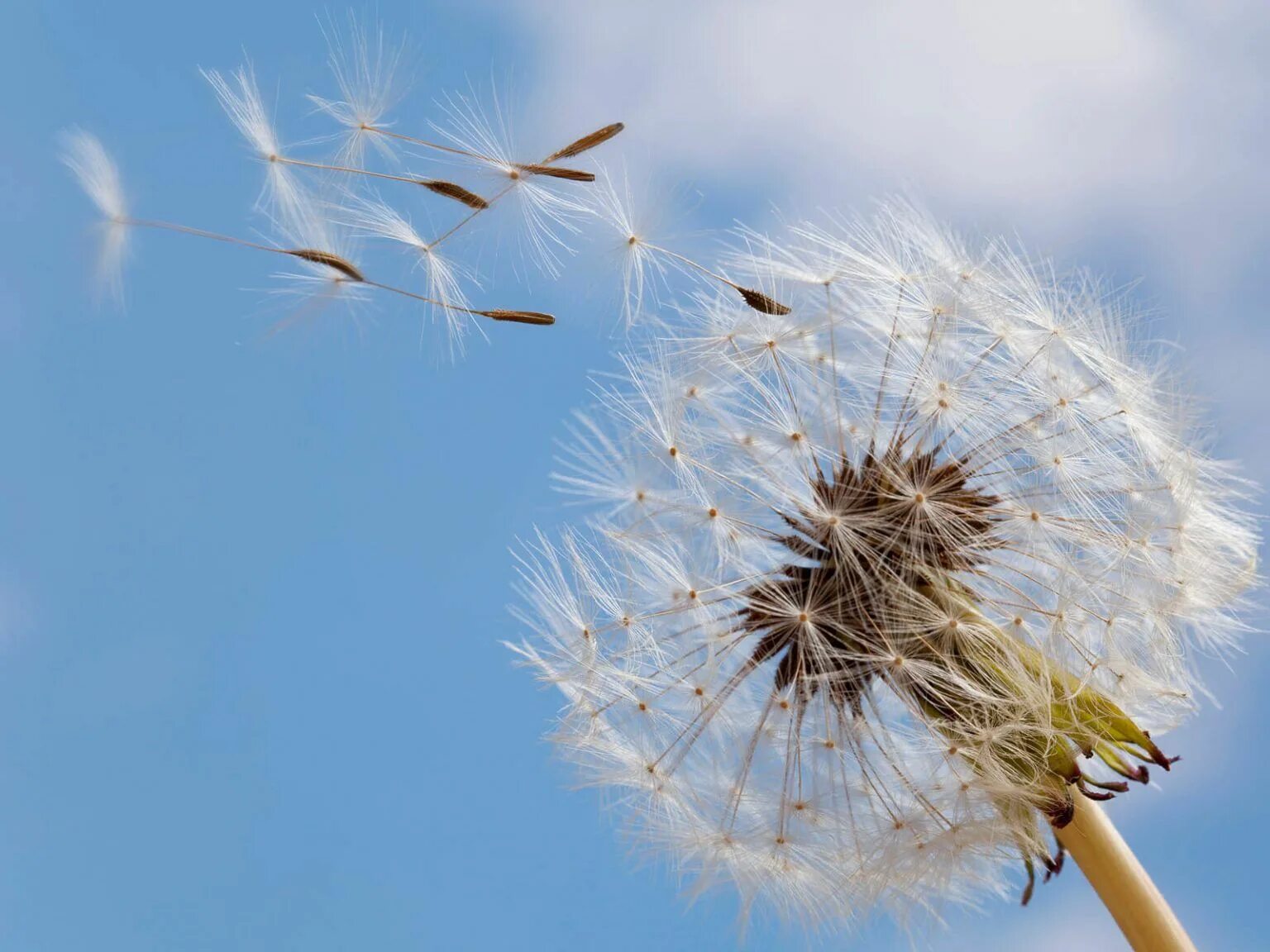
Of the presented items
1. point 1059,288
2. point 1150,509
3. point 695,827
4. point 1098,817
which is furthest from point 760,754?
point 1059,288

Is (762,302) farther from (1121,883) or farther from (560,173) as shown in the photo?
(1121,883)

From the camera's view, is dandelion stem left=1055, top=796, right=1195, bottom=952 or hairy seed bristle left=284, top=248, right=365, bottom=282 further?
dandelion stem left=1055, top=796, right=1195, bottom=952

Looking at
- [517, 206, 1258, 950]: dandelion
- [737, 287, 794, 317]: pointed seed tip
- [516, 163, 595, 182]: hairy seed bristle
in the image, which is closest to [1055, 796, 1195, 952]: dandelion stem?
[517, 206, 1258, 950]: dandelion

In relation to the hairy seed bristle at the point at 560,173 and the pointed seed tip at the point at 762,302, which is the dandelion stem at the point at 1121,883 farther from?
the hairy seed bristle at the point at 560,173

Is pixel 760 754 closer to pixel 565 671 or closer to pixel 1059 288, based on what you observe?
pixel 565 671

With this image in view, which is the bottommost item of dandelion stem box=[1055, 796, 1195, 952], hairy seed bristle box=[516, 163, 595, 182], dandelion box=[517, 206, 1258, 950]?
dandelion stem box=[1055, 796, 1195, 952]

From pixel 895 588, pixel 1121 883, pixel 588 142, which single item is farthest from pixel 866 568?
pixel 588 142

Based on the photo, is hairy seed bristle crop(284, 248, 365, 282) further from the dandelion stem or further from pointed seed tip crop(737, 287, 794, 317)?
the dandelion stem
